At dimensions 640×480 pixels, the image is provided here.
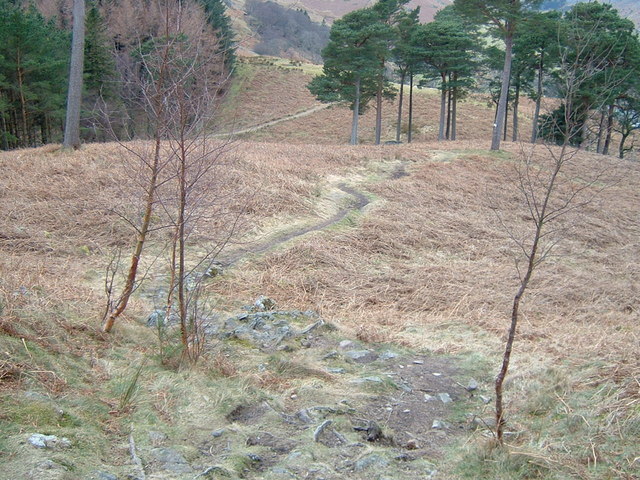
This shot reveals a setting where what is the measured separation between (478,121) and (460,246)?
38.2m

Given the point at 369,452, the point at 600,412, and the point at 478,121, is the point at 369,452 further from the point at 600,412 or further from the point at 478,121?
the point at 478,121

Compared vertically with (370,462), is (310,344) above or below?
below

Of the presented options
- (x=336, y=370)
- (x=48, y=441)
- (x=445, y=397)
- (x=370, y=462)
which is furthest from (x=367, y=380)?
(x=48, y=441)

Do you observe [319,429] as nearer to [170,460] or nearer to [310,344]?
[170,460]

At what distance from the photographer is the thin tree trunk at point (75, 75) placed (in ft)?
44.9

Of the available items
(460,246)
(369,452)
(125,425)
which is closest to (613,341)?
(369,452)

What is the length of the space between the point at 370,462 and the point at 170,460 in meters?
1.24

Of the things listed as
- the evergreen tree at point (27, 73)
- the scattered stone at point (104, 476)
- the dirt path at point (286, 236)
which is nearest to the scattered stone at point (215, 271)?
the dirt path at point (286, 236)

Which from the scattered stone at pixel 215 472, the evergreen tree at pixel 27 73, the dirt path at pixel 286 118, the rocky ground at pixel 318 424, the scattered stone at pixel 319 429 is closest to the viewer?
the scattered stone at pixel 215 472

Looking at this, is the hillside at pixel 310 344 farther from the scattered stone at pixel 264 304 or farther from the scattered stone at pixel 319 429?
the scattered stone at pixel 264 304

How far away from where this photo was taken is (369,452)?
3.57 m

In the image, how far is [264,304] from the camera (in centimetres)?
701

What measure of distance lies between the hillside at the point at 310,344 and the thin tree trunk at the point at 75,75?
0.84 m

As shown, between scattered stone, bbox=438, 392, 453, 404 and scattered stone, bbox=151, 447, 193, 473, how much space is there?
2401 mm
